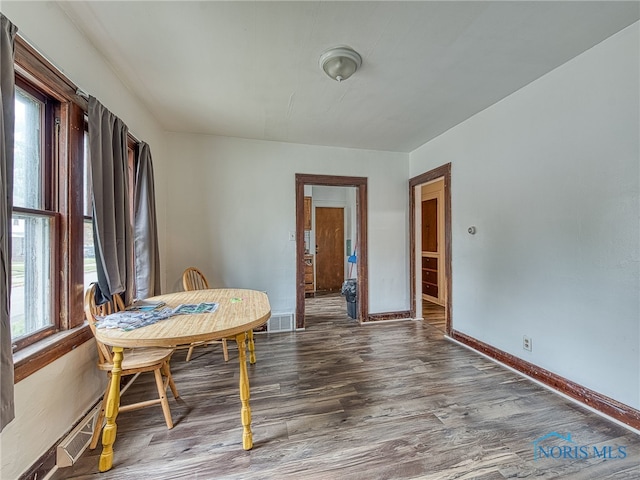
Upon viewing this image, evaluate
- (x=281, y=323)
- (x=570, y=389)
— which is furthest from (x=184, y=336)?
(x=570, y=389)

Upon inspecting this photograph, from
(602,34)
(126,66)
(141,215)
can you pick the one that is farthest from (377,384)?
(126,66)

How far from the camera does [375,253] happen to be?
385 centimetres

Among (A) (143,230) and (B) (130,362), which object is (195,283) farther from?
(B) (130,362)

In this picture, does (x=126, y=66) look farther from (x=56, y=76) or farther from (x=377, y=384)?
(x=377, y=384)

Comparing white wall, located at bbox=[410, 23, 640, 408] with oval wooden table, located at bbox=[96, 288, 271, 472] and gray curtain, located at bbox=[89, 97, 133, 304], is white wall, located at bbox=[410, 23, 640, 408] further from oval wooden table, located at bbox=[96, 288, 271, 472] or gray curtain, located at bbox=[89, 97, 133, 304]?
gray curtain, located at bbox=[89, 97, 133, 304]

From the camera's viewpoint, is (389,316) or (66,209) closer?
(66,209)

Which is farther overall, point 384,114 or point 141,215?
point 384,114

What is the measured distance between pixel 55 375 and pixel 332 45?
2535mm

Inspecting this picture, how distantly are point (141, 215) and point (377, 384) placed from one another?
2.54m

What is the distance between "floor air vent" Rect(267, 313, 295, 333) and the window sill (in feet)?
6.43

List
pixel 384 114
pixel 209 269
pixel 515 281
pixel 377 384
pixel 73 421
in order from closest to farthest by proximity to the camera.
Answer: pixel 73 421 → pixel 377 384 → pixel 515 281 → pixel 384 114 → pixel 209 269

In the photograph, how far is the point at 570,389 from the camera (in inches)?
77.4

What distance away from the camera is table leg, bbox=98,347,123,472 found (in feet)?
4.53

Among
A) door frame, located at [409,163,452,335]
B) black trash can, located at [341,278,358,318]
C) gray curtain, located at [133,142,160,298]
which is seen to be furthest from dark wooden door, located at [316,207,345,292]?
gray curtain, located at [133,142,160,298]
